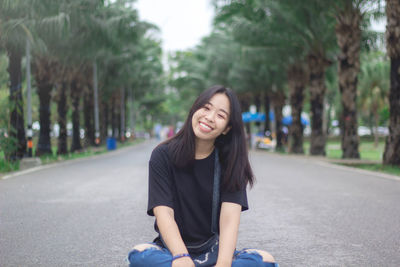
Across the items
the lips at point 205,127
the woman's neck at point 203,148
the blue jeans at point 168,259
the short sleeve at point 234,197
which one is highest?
the lips at point 205,127

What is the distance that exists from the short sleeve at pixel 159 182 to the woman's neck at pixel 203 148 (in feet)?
0.71

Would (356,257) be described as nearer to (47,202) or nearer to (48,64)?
(47,202)

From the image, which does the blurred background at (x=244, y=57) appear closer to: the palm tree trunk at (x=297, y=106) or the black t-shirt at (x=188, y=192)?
the palm tree trunk at (x=297, y=106)

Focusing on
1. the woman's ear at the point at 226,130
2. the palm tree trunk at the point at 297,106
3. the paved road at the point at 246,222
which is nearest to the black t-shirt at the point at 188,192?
the woman's ear at the point at 226,130

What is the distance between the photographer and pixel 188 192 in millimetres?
3324

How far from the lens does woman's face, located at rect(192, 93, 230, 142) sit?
129 inches

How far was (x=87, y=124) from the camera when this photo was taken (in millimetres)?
33625

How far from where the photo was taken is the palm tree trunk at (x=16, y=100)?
56.1 feet

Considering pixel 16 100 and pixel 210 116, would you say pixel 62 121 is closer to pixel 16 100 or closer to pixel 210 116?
pixel 16 100

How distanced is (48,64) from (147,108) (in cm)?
5388

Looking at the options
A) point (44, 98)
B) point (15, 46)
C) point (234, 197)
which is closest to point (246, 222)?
point (234, 197)

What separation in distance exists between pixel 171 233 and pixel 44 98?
20181 millimetres

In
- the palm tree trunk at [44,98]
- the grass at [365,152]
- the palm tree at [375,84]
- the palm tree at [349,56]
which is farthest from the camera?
the palm tree at [375,84]

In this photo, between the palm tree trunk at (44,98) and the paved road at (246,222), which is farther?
the palm tree trunk at (44,98)
